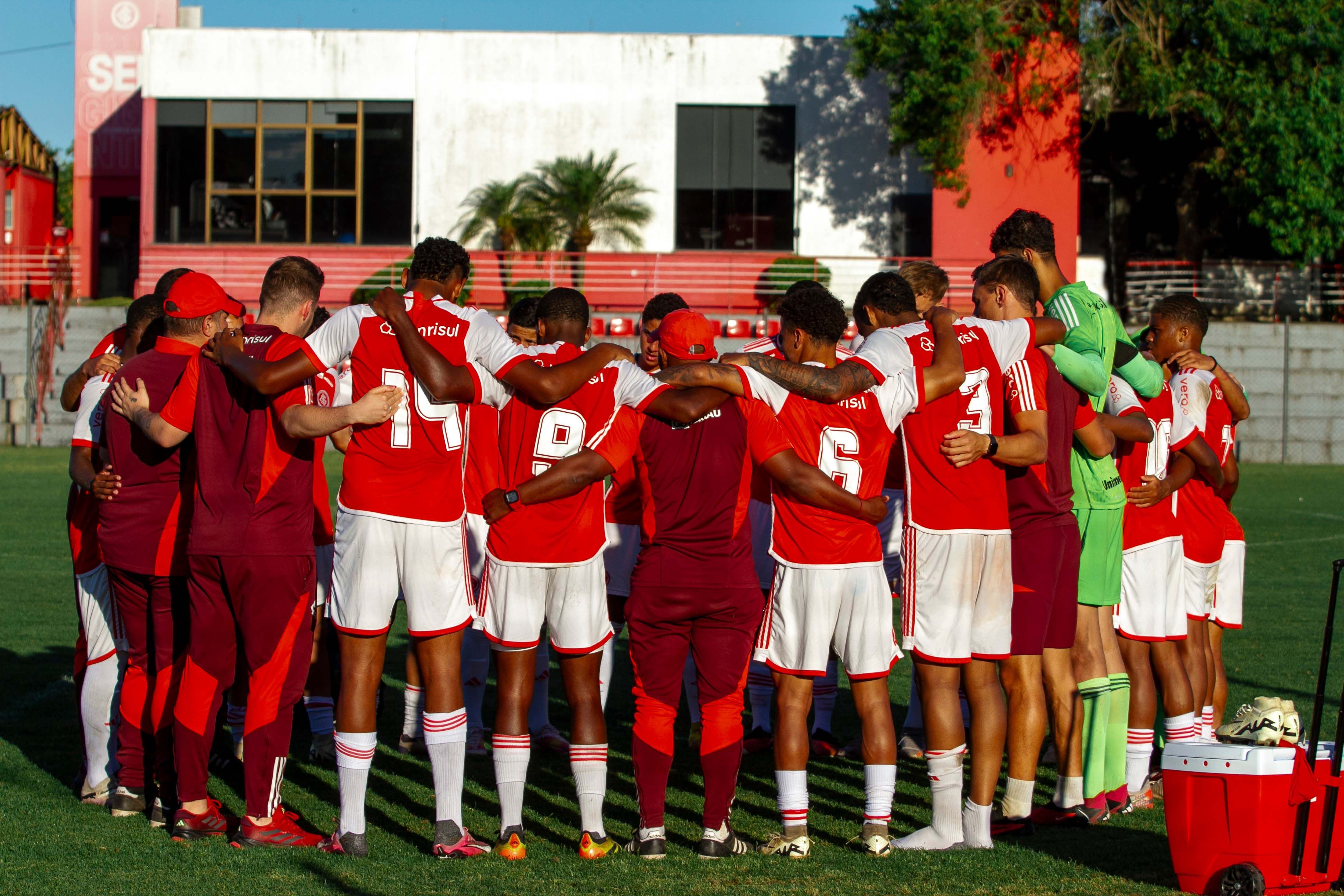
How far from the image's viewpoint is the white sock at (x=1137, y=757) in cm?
618

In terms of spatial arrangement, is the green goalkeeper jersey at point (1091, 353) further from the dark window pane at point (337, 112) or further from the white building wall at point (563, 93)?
the dark window pane at point (337, 112)

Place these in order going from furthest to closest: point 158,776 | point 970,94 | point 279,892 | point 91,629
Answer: point 970,94, point 91,629, point 158,776, point 279,892

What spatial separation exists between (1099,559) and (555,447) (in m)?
2.71

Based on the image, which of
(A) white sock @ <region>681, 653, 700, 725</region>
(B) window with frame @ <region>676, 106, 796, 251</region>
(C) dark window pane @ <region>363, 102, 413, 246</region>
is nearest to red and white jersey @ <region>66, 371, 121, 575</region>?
(A) white sock @ <region>681, 653, 700, 725</region>

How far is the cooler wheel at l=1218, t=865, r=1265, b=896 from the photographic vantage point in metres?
4.62

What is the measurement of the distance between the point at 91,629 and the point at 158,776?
906mm

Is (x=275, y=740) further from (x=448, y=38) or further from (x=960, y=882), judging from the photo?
(x=448, y=38)

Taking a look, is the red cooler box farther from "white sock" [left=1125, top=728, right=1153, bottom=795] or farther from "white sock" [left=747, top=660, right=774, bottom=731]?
"white sock" [left=747, top=660, right=774, bottom=731]

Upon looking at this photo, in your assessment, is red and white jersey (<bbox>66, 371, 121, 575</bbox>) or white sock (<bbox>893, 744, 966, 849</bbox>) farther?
red and white jersey (<bbox>66, 371, 121, 575</bbox>)

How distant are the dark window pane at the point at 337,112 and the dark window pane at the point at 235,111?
5.53ft

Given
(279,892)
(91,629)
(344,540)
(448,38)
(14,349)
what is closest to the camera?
(279,892)

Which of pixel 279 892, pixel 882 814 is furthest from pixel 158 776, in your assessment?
pixel 882 814

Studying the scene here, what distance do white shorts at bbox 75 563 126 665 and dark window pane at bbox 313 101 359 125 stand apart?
28445 millimetres

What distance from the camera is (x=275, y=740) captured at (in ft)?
17.6
